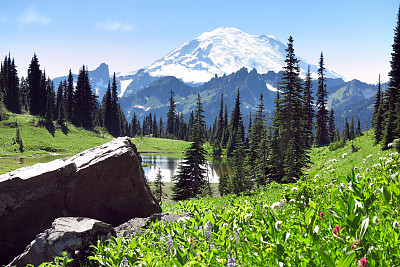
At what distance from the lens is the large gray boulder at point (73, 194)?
8.70 m

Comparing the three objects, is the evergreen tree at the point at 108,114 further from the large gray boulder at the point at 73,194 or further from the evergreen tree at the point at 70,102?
the large gray boulder at the point at 73,194

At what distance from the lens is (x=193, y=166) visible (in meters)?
34.7

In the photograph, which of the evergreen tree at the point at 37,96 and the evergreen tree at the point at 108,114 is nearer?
the evergreen tree at the point at 37,96

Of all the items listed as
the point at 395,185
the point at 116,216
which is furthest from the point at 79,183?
the point at 395,185

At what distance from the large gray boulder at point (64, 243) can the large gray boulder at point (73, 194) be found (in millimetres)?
2282

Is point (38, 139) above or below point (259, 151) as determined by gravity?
below

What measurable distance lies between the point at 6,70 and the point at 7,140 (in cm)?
5389

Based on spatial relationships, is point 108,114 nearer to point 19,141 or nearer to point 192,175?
point 19,141

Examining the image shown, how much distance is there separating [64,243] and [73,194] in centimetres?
343

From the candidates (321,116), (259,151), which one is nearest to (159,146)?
(321,116)

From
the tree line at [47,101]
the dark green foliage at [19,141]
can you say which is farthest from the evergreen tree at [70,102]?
the dark green foliage at [19,141]

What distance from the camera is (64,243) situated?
20.7ft

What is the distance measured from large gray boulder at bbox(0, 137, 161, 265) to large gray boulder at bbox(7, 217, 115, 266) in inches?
89.8

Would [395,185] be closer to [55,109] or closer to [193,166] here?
[193,166]
